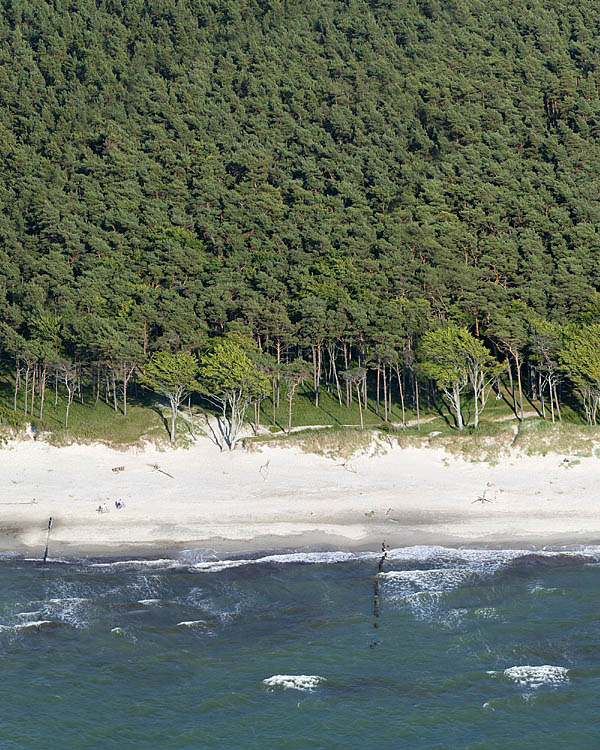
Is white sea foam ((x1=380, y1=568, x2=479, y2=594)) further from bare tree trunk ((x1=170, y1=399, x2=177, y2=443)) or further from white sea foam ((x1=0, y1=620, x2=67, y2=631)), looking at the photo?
bare tree trunk ((x1=170, y1=399, x2=177, y2=443))

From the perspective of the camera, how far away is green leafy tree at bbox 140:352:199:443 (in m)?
72.9

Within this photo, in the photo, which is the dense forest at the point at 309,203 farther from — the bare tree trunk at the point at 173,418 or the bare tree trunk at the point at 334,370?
the bare tree trunk at the point at 173,418

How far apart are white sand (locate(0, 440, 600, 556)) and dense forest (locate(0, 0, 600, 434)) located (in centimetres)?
1370

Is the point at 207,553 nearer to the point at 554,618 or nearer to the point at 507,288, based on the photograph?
the point at 554,618

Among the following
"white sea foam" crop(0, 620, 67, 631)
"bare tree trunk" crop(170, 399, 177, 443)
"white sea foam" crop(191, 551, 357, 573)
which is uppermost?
"bare tree trunk" crop(170, 399, 177, 443)

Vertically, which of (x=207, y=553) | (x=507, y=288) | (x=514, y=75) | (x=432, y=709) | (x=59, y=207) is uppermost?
(x=514, y=75)

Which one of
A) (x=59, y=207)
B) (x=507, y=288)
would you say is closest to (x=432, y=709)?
(x=507, y=288)

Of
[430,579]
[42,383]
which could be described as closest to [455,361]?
[430,579]

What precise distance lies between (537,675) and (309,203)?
357 feet

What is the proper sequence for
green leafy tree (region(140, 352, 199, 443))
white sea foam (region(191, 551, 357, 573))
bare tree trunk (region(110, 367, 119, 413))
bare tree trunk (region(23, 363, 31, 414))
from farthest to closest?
→ bare tree trunk (region(110, 367, 119, 413)) → bare tree trunk (region(23, 363, 31, 414)) → green leafy tree (region(140, 352, 199, 443)) → white sea foam (region(191, 551, 357, 573))

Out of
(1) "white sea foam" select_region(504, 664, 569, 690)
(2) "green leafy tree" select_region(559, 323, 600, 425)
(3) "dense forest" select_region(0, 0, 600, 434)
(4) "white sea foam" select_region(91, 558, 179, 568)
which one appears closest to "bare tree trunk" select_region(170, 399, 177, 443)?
(3) "dense forest" select_region(0, 0, 600, 434)

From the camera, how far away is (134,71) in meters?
186

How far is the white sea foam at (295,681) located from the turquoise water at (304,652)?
0.31 feet

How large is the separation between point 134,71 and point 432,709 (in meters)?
186
